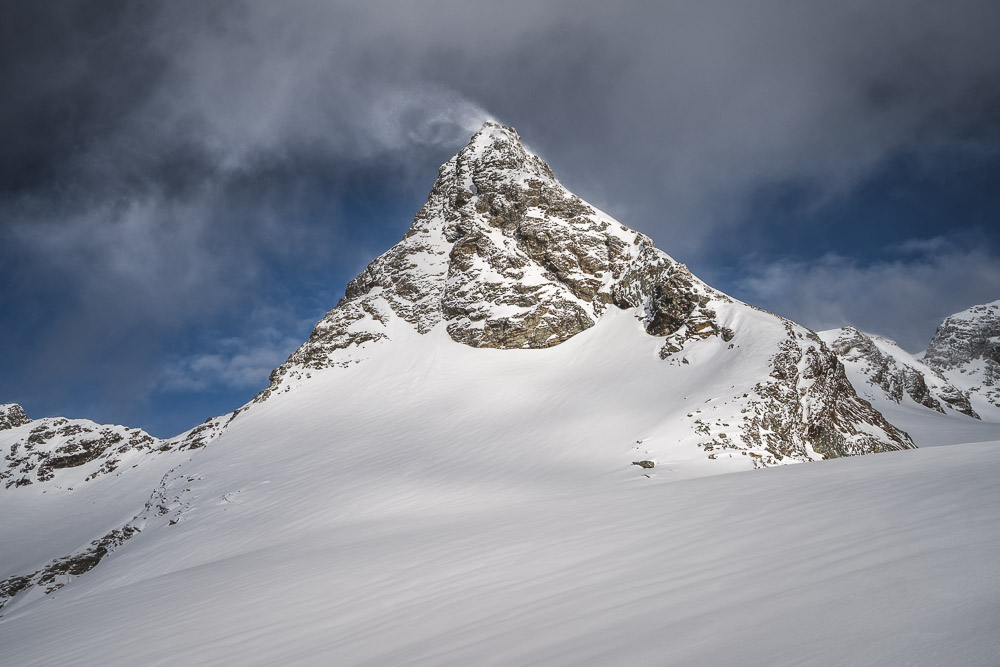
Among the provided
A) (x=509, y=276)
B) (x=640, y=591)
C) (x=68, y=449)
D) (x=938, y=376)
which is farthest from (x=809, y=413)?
(x=68, y=449)

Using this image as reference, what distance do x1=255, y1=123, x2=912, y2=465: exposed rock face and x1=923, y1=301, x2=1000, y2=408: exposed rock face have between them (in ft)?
220

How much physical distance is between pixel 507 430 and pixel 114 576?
1462 centimetres

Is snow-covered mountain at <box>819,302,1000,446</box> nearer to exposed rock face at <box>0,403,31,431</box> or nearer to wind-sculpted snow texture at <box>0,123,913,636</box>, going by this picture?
wind-sculpted snow texture at <box>0,123,913,636</box>

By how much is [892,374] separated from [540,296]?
36.4 m

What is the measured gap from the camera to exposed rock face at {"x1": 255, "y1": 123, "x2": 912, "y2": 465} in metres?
19.2

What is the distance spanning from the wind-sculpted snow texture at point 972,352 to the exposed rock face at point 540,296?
6360cm

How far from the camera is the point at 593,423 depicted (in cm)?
2045

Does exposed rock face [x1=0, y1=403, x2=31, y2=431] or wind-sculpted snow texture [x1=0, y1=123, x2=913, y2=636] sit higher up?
exposed rock face [x1=0, y1=403, x2=31, y2=431]

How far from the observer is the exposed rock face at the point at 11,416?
161ft

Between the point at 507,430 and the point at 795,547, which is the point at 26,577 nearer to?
the point at 507,430

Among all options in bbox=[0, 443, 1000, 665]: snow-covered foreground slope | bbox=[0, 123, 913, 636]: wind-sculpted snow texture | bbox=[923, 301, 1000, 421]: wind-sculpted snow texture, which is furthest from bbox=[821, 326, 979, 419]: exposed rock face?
bbox=[0, 443, 1000, 665]: snow-covered foreground slope

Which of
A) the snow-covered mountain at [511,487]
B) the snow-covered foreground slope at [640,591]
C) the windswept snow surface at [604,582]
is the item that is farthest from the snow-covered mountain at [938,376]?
the snow-covered foreground slope at [640,591]

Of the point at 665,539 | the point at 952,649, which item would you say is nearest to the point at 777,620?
the point at 952,649

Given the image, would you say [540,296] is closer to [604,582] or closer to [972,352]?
[604,582]
